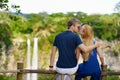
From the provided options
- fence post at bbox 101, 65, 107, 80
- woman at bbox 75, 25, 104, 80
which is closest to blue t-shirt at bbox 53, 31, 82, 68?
woman at bbox 75, 25, 104, 80

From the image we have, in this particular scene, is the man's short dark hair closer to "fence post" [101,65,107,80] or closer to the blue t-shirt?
the blue t-shirt

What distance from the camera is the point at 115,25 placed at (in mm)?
34156

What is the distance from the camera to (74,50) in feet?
19.2

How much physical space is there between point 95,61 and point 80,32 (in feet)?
1.42

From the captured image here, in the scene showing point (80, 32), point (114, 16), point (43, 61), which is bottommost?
point (43, 61)

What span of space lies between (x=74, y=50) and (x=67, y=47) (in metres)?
0.10

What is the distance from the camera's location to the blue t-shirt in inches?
229

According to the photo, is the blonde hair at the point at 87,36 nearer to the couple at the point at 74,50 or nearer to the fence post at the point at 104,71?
the couple at the point at 74,50

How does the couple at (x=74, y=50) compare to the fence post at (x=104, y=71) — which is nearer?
the couple at (x=74, y=50)

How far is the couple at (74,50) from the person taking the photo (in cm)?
578

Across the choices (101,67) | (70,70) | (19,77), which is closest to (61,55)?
(70,70)

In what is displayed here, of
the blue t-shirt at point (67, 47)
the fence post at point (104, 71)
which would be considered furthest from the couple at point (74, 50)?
the fence post at point (104, 71)

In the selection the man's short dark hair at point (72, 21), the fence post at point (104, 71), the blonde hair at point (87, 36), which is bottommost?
the fence post at point (104, 71)

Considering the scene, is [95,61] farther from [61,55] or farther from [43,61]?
[43,61]
